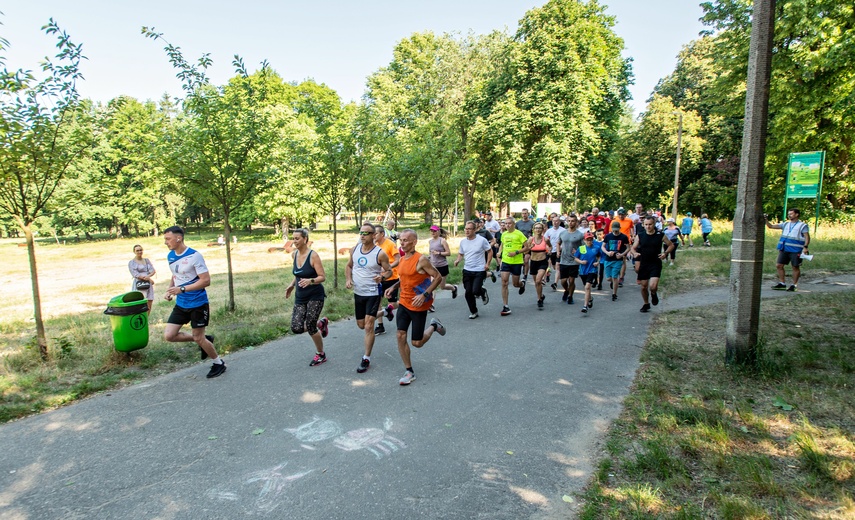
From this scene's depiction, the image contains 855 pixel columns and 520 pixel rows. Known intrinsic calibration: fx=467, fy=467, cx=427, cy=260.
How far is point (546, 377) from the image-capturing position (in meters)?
5.99

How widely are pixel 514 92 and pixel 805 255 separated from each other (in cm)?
2193

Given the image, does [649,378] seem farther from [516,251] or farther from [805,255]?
[805,255]

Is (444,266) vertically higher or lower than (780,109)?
lower

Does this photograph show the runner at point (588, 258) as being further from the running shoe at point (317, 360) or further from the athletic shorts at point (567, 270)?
the running shoe at point (317, 360)

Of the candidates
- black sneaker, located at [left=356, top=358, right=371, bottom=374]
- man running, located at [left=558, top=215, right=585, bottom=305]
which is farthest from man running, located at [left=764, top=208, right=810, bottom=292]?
black sneaker, located at [left=356, top=358, right=371, bottom=374]

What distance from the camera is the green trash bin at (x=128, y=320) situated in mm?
6535

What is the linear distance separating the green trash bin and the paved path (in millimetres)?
872

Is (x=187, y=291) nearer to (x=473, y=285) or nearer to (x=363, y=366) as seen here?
(x=363, y=366)

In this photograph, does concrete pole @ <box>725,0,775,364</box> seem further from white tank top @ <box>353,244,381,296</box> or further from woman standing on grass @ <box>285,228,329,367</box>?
woman standing on grass @ <box>285,228,329,367</box>

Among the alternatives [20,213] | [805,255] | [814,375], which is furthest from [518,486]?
[805,255]

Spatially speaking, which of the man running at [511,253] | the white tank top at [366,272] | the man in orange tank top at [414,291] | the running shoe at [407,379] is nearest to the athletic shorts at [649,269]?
the man running at [511,253]

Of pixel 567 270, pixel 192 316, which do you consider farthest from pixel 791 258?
pixel 192 316

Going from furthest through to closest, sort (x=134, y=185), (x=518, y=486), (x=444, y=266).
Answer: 1. (x=134, y=185)
2. (x=444, y=266)
3. (x=518, y=486)

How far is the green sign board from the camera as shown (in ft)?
47.6
